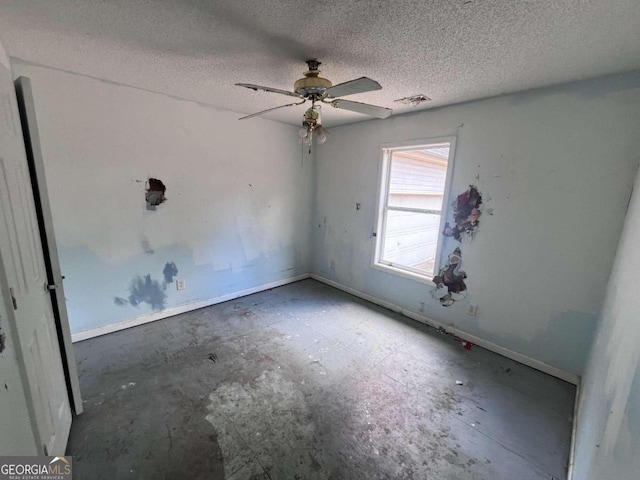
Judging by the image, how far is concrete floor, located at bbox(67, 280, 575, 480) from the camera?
146 centimetres

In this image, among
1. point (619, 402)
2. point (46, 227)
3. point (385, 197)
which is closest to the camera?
point (619, 402)

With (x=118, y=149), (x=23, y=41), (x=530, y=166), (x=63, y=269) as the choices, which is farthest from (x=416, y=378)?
(x=23, y=41)

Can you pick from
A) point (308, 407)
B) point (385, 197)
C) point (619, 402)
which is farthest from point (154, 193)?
point (619, 402)

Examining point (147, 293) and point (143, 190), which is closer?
point (143, 190)

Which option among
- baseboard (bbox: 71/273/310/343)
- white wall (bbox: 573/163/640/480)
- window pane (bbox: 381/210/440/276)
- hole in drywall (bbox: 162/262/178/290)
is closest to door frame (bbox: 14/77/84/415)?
baseboard (bbox: 71/273/310/343)

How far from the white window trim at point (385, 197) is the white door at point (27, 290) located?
9.82 ft

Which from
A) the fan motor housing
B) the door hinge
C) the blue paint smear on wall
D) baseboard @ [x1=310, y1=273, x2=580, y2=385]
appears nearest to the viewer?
the door hinge

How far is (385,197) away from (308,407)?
8.04 ft

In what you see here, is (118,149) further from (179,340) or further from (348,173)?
(348,173)

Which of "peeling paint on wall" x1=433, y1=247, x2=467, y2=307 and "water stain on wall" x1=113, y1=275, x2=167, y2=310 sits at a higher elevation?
"peeling paint on wall" x1=433, y1=247, x2=467, y2=307

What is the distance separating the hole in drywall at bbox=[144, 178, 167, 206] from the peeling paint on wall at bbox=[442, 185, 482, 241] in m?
2.99

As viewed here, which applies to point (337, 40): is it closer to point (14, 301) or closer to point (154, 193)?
point (14, 301)

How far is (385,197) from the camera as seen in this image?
11.0ft

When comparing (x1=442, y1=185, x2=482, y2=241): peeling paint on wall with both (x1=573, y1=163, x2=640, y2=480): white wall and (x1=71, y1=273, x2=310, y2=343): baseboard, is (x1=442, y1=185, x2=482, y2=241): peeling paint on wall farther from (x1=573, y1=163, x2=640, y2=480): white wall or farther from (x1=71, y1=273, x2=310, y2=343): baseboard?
(x1=71, y1=273, x2=310, y2=343): baseboard
